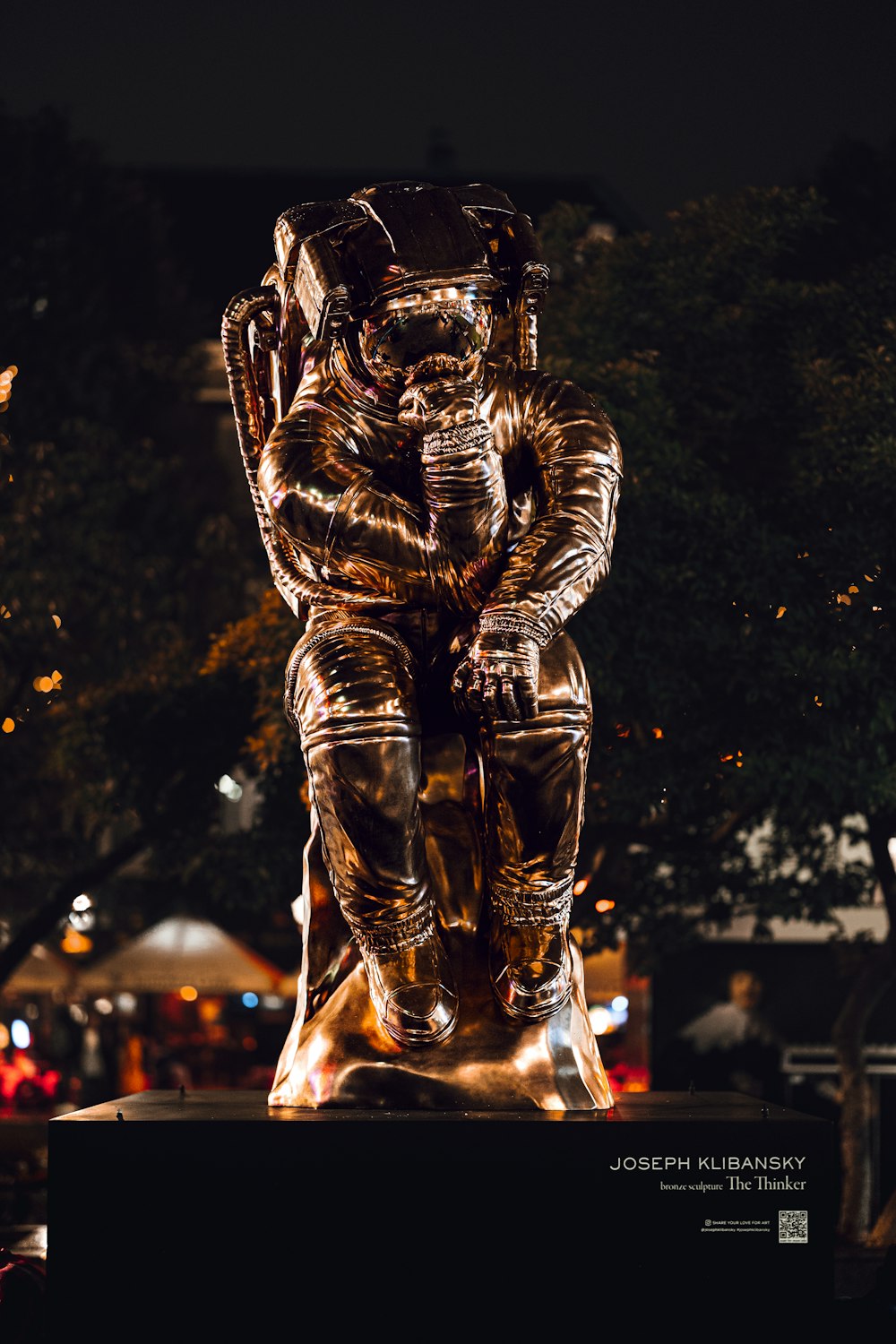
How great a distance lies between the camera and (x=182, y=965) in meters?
20.2

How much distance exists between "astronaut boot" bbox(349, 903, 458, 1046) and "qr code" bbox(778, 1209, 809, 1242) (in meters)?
1.07

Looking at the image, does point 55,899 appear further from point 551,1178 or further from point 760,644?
point 551,1178

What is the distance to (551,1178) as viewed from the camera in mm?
4629

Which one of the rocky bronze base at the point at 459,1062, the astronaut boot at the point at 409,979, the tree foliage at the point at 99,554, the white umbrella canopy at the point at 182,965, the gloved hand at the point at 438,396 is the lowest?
the rocky bronze base at the point at 459,1062

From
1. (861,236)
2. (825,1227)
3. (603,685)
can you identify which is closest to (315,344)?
(825,1227)

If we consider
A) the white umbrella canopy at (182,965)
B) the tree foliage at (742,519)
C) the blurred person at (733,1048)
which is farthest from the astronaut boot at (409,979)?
the white umbrella canopy at (182,965)

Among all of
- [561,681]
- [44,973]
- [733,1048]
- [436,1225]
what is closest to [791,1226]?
[436,1225]

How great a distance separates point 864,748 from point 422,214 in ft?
20.7

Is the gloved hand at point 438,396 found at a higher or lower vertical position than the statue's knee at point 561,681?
higher

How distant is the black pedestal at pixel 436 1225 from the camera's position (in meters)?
4.57

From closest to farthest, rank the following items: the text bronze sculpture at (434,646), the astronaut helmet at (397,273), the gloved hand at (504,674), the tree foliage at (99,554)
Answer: the gloved hand at (504,674) → the text bronze sculpture at (434,646) → the astronaut helmet at (397,273) → the tree foliage at (99,554)

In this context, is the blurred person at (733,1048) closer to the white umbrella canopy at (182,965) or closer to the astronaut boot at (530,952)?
the white umbrella canopy at (182,965)

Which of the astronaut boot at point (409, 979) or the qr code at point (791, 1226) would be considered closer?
the qr code at point (791, 1226)

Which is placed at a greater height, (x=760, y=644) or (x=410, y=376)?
(x=760, y=644)
